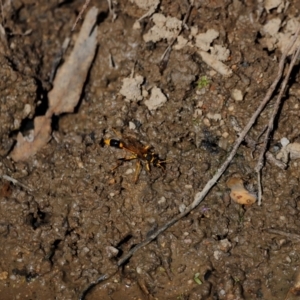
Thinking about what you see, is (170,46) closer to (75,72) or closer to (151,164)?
(75,72)

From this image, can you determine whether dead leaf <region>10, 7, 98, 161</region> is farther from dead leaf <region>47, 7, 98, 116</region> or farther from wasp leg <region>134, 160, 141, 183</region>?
wasp leg <region>134, 160, 141, 183</region>

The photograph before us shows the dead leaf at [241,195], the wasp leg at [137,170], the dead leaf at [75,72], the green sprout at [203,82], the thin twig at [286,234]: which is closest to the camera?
the thin twig at [286,234]

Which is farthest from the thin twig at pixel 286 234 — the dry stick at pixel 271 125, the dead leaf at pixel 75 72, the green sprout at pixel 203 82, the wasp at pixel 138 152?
the dead leaf at pixel 75 72

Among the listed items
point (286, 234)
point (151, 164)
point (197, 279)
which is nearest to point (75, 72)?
point (151, 164)

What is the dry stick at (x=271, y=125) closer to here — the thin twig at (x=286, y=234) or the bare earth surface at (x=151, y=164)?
the bare earth surface at (x=151, y=164)

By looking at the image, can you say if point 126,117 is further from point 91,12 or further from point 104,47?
point 91,12

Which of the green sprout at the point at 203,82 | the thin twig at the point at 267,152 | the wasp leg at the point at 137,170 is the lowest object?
the wasp leg at the point at 137,170

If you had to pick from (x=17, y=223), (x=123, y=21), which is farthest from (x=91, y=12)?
(x=17, y=223)
